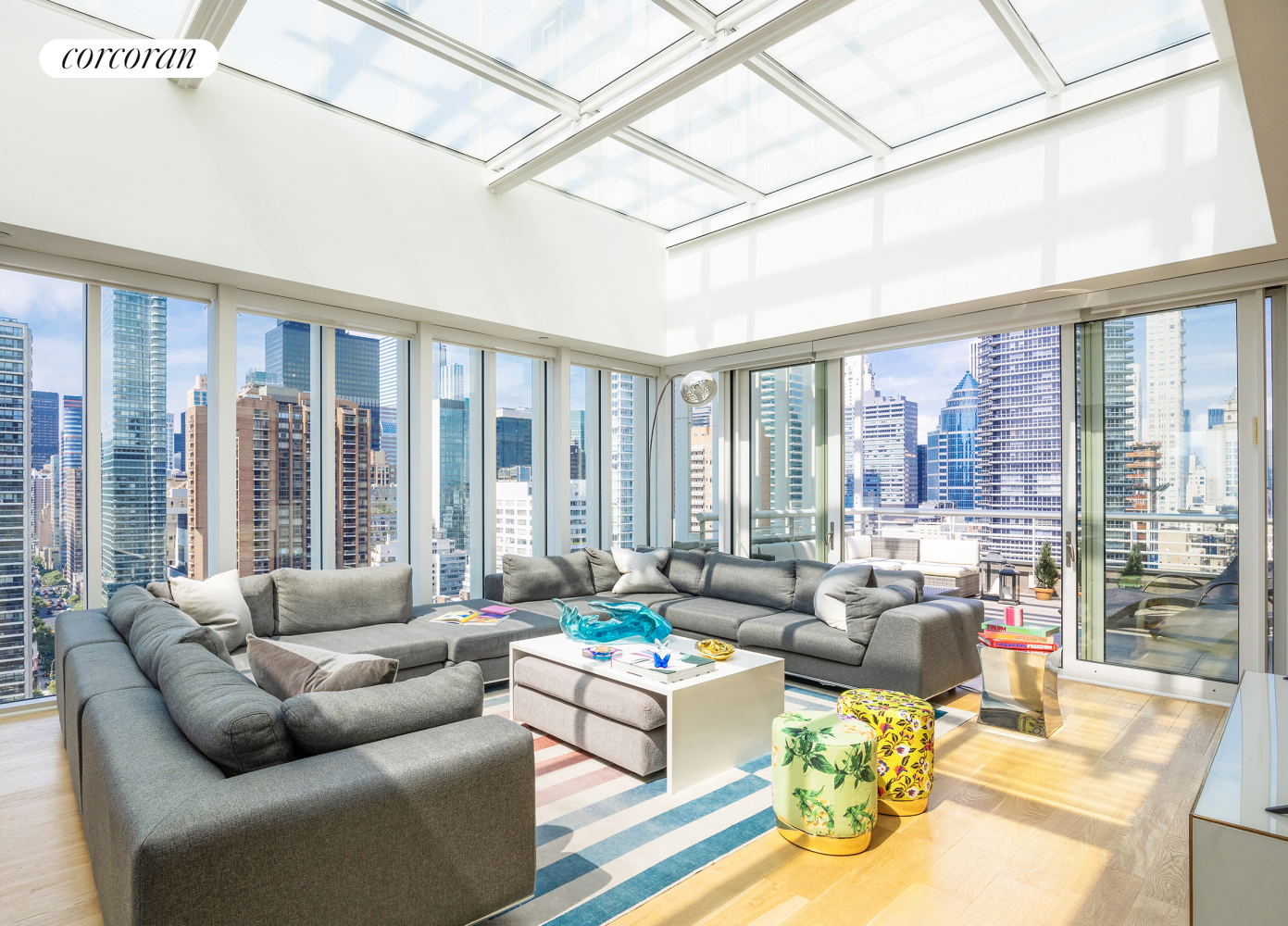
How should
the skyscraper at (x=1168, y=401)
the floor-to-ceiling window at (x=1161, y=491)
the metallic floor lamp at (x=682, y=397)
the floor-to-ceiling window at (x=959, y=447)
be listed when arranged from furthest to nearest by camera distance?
the floor-to-ceiling window at (x=959, y=447) → the metallic floor lamp at (x=682, y=397) → the skyscraper at (x=1168, y=401) → the floor-to-ceiling window at (x=1161, y=491)

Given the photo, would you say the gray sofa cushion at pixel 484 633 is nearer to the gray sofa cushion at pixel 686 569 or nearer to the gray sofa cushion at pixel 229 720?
the gray sofa cushion at pixel 686 569

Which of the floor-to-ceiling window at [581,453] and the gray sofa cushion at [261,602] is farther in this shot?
the floor-to-ceiling window at [581,453]

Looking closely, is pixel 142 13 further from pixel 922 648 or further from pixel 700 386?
pixel 922 648

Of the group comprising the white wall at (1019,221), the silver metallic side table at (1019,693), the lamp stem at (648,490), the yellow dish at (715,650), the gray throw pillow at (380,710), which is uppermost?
the white wall at (1019,221)

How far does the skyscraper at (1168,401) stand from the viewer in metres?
4.31

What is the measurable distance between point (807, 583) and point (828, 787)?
2487 mm

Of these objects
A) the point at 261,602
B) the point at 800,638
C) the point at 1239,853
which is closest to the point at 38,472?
the point at 261,602

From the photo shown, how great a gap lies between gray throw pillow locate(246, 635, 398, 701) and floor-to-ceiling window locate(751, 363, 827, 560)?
179 inches

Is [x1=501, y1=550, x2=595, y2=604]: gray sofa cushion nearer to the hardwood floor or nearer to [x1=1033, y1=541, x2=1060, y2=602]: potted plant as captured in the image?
the hardwood floor

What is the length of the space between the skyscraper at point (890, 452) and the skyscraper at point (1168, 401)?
4399mm

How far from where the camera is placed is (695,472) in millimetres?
7199

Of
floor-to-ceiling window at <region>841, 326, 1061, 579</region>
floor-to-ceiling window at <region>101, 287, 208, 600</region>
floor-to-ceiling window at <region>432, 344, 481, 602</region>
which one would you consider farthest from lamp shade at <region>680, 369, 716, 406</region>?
floor-to-ceiling window at <region>101, 287, 208, 600</region>

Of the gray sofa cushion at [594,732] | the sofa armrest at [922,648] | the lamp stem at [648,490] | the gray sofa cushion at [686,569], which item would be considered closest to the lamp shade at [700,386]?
the lamp stem at [648,490]

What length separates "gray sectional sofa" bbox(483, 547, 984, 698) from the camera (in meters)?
3.97
